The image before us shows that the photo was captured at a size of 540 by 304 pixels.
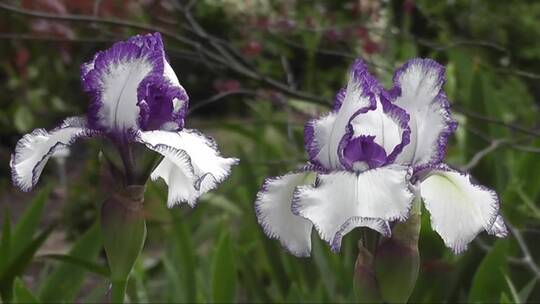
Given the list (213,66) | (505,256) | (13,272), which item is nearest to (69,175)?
(213,66)

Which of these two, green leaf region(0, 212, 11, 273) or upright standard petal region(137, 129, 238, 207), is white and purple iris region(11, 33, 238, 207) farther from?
green leaf region(0, 212, 11, 273)

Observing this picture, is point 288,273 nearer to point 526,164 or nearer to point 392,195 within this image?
point 526,164

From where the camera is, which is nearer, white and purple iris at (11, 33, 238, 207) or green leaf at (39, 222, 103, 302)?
white and purple iris at (11, 33, 238, 207)

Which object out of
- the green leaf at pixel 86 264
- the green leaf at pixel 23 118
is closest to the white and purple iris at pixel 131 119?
the green leaf at pixel 86 264

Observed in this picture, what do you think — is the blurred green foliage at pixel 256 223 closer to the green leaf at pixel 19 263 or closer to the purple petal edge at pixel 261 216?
the green leaf at pixel 19 263

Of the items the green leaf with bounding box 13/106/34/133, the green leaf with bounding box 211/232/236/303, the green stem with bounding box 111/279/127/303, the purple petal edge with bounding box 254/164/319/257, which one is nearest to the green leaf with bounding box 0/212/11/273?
the green leaf with bounding box 211/232/236/303
